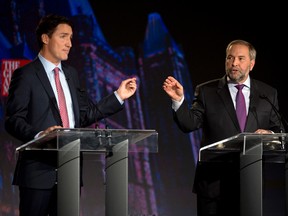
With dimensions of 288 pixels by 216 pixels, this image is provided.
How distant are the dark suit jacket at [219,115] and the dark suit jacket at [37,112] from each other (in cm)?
51

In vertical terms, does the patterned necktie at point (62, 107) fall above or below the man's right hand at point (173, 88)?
below

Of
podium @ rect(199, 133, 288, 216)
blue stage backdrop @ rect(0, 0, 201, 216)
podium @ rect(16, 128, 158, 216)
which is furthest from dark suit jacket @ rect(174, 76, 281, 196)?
blue stage backdrop @ rect(0, 0, 201, 216)

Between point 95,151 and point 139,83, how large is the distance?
293cm

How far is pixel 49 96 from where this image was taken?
3701mm

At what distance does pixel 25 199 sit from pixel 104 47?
287 cm

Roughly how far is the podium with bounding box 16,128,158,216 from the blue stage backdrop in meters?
2.66

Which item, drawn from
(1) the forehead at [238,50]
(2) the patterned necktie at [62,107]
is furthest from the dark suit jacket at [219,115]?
(2) the patterned necktie at [62,107]

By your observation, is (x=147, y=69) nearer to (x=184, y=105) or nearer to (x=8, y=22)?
(x=8, y=22)

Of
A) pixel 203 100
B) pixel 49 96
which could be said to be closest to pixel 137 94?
pixel 203 100

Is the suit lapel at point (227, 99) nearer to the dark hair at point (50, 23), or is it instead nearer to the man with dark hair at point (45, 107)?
the man with dark hair at point (45, 107)

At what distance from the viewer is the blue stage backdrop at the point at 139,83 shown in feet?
19.6

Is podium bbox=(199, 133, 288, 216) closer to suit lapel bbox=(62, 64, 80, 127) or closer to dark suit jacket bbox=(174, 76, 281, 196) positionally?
dark suit jacket bbox=(174, 76, 281, 196)

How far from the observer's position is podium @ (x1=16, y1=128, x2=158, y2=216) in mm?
3119

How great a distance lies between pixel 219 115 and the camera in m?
4.22
